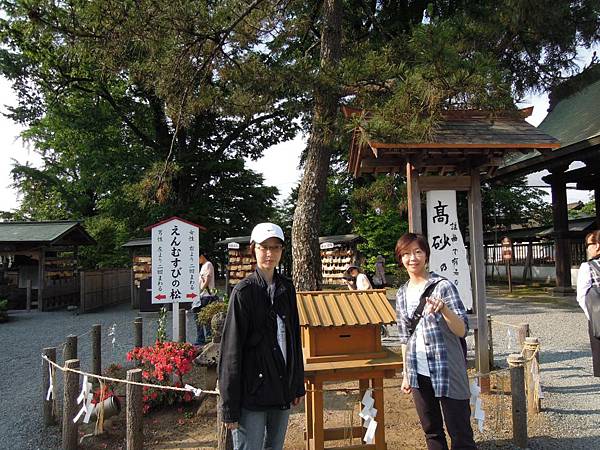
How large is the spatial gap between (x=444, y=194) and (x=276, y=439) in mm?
3545

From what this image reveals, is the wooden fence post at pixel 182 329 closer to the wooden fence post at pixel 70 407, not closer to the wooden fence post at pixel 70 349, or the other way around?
the wooden fence post at pixel 70 349

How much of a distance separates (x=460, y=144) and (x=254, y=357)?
3493mm

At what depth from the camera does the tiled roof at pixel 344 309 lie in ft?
11.5

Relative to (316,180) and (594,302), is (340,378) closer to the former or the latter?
(594,302)

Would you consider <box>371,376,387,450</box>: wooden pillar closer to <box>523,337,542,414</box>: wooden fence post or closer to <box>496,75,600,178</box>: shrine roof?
<box>523,337,542,414</box>: wooden fence post

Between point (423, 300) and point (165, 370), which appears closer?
point (423, 300)

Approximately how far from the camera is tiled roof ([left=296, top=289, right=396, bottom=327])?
350 centimetres

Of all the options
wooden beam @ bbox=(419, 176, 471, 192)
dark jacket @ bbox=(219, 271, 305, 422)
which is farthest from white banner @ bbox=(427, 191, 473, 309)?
dark jacket @ bbox=(219, 271, 305, 422)

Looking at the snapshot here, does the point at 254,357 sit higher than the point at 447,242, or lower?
lower

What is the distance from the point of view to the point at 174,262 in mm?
7703

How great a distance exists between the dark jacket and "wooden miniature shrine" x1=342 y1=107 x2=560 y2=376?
107 inches

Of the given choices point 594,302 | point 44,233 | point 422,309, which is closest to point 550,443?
point 594,302

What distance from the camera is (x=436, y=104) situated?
4.59m

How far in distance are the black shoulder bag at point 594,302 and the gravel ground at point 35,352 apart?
5.05m
